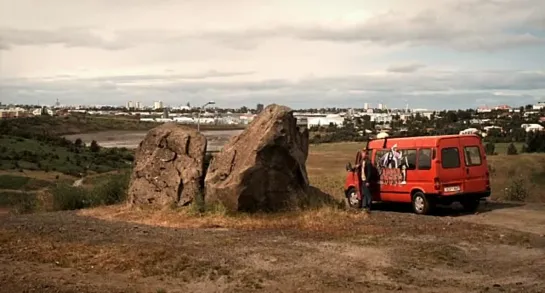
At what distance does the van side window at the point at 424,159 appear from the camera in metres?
19.0

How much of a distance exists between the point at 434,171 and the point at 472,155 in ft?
4.75

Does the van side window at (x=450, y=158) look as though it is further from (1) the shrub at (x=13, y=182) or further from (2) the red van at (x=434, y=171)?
→ (1) the shrub at (x=13, y=182)

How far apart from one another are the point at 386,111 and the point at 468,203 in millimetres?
101530

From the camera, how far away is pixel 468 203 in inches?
800

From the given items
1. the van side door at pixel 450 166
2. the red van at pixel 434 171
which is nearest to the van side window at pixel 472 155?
the red van at pixel 434 171

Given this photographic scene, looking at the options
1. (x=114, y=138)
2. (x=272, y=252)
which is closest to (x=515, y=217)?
(x=272, y=252)

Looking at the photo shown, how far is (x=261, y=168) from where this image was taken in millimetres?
18312

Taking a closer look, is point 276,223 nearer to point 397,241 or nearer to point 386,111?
point 397,241

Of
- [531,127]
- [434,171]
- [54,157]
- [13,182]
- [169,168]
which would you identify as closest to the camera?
[434,171]

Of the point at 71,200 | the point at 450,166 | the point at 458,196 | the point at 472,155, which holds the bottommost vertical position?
the point at 71,200

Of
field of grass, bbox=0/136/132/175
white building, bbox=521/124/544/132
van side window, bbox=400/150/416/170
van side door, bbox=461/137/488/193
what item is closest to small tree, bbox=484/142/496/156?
white building, bbox=521/124/544/132

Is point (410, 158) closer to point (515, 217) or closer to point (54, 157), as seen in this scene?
point (515, 217)

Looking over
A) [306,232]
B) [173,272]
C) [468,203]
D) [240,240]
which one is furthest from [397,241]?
[468,203]

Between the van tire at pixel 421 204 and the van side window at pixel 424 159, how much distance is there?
0.77 metres
